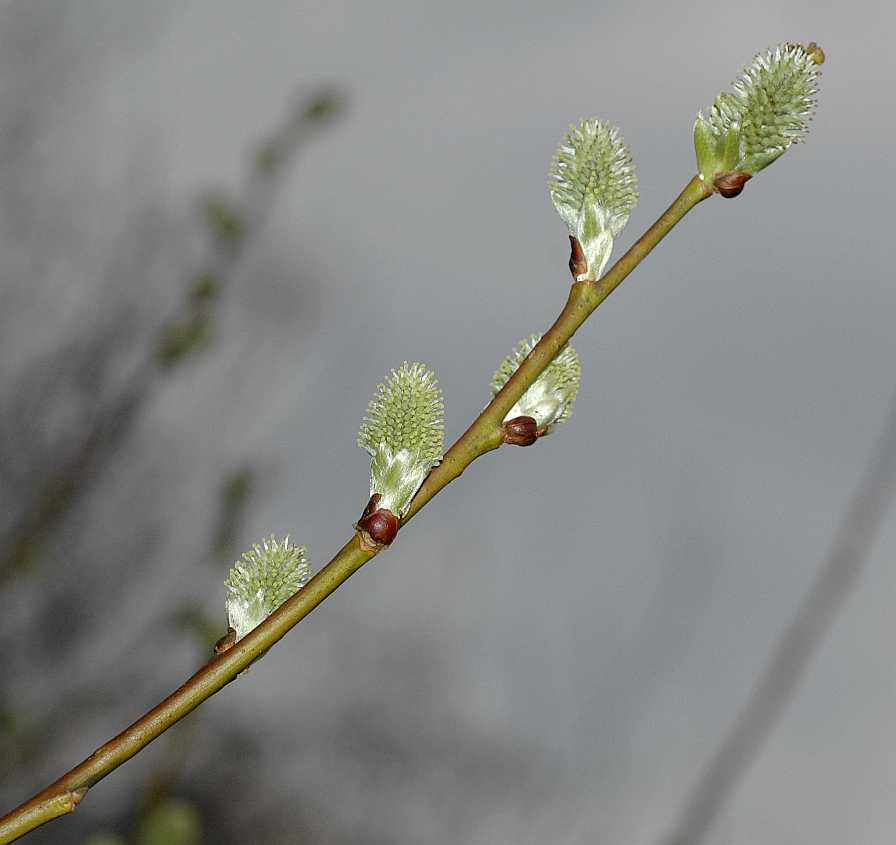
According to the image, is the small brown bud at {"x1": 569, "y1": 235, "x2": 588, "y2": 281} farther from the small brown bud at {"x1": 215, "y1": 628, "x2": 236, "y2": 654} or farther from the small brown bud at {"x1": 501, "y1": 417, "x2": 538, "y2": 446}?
the small brown bud at {"x1": 215, "y1": 628, "x2": 236, "y2": 654}

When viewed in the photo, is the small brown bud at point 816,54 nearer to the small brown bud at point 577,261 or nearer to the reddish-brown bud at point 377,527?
the small brown bud at point 577,261

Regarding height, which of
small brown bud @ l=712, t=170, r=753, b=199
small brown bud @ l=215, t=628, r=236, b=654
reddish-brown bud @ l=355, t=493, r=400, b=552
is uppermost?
Result: small brown bud @ l=712, t=170, r=753, b=199

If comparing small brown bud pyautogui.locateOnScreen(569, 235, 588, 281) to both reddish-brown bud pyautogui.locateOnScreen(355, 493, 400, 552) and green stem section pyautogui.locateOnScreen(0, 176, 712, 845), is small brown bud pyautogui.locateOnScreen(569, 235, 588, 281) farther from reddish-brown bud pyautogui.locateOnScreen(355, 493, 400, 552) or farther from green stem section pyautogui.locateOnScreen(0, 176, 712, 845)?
reddish-brown bud pyautogui.locateOnScreen(355, 493, 400, 552)

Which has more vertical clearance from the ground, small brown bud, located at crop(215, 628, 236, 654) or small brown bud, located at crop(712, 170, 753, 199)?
small brown bud, located at crop(712, 170, 753, 199)

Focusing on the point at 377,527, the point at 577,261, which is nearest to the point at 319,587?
the point at 377,527

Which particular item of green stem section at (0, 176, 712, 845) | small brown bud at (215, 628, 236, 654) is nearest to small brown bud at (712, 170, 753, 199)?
green stem section at (0, 176, 712, 845)


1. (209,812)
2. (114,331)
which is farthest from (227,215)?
(209,812)

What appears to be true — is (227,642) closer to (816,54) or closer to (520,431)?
(520,431)

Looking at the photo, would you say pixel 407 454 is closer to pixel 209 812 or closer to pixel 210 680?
pixel 210 680
